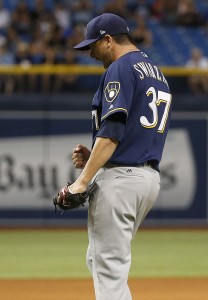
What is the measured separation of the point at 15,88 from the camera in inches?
493

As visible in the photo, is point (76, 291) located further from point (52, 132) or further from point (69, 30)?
point (69, 30)

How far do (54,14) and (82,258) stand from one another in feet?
24.7

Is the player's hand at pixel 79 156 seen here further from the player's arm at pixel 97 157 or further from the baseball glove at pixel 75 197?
the player's arm at pixel 97 157

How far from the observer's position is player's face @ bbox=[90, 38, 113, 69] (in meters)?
4.71

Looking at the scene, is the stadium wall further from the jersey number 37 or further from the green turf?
the jersey number 37

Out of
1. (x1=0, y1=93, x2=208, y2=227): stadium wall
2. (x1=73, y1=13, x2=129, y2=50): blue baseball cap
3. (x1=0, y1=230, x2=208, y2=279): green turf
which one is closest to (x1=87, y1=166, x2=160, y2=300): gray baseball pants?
(x1=73, y1=13, x2=129, y2=50): blue baseball cap

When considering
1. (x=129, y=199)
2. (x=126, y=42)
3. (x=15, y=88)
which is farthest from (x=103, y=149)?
(x=15, y=88)

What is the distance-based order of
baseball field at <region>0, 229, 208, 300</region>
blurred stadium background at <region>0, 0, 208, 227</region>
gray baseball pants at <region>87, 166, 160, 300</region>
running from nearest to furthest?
gray baseball pants at <region>87, 166, 160, 300</region> < baseball field at <region>0, 229, 208, 300</region> < blurred stadium background at <region>0, 0, 208, 227</region>

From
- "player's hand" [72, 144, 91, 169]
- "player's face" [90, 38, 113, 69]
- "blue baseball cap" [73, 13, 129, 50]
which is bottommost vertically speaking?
"player's hand" [72, 144, 91, 169]

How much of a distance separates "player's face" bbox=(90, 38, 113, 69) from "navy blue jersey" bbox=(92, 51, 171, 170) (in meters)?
0.11

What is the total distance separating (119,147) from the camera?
183 inches

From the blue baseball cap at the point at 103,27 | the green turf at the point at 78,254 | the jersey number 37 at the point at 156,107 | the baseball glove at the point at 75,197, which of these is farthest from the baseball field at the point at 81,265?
the blue baseball cap at the point at 103,27

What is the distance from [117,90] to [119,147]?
0.32 meters

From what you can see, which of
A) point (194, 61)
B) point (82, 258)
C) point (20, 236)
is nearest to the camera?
point (82, 258)
